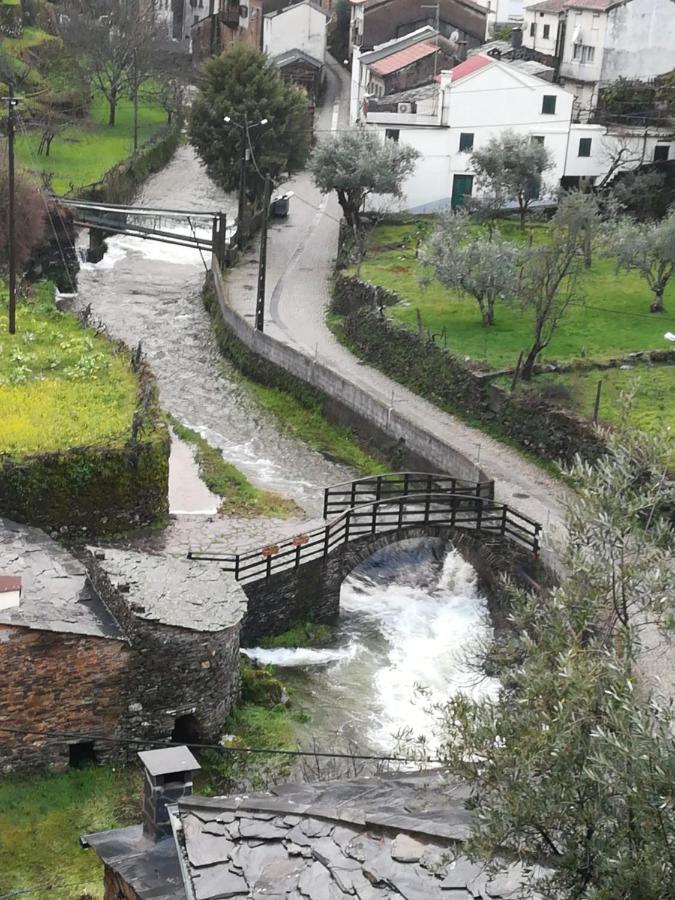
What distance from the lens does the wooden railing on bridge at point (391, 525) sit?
90.3ft

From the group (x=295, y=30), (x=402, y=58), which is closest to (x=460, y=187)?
(x=402, y=58)

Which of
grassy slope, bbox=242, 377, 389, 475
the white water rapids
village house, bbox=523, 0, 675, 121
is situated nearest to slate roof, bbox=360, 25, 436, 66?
village house, bbox=523, 0, 675, 121

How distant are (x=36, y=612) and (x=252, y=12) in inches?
2660

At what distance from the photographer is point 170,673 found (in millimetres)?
22266

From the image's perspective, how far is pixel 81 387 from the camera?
32.2 metres

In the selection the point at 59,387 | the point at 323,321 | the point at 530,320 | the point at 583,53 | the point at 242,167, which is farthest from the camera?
the point at 583,53

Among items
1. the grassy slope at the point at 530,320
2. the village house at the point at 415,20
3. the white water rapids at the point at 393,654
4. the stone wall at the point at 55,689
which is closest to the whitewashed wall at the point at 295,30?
the village house at the point at 415,20

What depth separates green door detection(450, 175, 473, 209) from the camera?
59.1 m

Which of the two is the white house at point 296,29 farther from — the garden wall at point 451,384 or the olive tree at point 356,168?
the garden wall at point 451,384

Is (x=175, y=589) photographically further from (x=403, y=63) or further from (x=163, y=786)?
(x=403, y=63)

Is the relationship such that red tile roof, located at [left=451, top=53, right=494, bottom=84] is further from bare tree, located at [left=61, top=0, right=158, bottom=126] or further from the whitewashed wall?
the whitewashed wall

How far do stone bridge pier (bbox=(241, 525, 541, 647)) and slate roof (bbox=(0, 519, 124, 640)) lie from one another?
397 cm

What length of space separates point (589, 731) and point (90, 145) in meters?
61.4

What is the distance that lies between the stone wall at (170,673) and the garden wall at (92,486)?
4.94 metres
